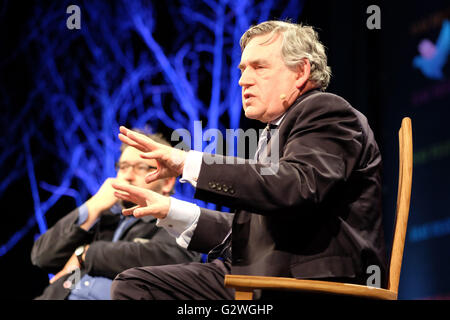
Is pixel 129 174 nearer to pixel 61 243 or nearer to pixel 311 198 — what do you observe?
pixel 61 243

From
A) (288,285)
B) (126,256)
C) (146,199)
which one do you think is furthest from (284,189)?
(126,256)

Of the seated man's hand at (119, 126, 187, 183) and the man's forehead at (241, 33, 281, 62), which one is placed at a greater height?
the man's forehead at (241, 33, 281, 62)

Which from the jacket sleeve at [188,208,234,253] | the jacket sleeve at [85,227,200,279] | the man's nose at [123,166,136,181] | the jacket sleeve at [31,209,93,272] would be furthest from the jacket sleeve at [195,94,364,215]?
the jacket sleeve at [31,209,93,272]

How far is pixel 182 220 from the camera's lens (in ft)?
5.16

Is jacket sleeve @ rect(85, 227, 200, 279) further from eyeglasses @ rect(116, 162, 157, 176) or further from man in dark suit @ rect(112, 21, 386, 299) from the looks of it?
man in dark suit @ rect(112, 21, 386, 299)

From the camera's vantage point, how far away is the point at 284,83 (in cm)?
155

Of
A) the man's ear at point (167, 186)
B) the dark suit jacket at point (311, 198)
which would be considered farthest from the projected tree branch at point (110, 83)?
the dark suit jacket at point (311, 198)

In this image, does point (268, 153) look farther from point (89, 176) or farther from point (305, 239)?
point (89, 176)

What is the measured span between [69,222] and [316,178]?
5.34ft

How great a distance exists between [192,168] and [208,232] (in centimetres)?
41

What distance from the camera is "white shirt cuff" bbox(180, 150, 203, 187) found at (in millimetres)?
1262

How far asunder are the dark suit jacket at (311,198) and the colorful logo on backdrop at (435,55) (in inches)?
105

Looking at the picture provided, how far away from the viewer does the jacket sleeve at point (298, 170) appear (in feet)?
4.00
